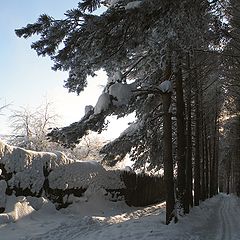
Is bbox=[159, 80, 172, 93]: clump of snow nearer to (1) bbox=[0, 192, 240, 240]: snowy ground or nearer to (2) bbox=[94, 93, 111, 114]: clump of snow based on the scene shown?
(2) bbox=[94, 93, 111, 114]: clump of snow

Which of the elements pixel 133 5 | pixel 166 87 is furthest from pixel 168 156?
pixel 133 5

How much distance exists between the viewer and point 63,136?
44.3 feet

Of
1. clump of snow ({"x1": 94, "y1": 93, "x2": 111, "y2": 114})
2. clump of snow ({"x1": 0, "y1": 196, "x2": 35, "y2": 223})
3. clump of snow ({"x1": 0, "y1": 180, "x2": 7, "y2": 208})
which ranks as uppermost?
Answer: clump of snow ({"x1": 94, "y1": 93, "x2": 111, "y2": 114})

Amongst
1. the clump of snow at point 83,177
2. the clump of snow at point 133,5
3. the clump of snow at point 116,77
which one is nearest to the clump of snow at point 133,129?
the clump of snow at point 83,177

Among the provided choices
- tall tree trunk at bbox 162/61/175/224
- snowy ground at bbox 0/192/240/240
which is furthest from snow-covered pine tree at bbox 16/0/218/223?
snowy ground at bbox 0/192/240/240

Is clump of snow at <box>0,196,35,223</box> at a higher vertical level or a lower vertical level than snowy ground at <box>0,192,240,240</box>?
higher

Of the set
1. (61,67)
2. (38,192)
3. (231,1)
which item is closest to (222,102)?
(231,1)

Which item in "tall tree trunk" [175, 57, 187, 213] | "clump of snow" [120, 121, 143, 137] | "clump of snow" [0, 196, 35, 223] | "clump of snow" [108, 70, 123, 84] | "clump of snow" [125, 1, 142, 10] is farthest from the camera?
"clump of snow" [120, 121, 143, 137]

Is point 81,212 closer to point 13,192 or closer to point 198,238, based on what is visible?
Result: point 13,192

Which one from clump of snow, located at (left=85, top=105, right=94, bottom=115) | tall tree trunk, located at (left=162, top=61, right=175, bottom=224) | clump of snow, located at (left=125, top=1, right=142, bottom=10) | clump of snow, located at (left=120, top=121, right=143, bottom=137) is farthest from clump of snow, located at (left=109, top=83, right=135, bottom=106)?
clump of snow, located at (left=120, top=121, right=143, bottom=137)

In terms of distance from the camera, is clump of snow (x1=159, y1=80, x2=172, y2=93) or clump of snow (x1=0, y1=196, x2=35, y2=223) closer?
clump of snow (x1=0, y1=196, x2=35, y2=223)

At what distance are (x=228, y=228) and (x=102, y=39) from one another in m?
10.0

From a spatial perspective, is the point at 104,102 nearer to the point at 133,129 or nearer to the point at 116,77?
the point at 116,77

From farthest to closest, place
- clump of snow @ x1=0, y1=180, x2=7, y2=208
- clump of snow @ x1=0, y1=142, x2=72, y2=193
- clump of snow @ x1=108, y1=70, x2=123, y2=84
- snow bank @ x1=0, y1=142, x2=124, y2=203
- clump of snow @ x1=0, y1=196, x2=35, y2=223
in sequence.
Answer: snow bank @ x1=0, y1=142, x2=124, y2=203 < clump of snow @ x1=0, y1=142, x2=72, y2=193 < clump of snow @ x1=0, y1=180, x2=7, y2=208 < clump of snow @ x1=0, y1=196, x2=35, y2=223 < clump of snow @ x1=108, y1=70, x2=123, y2=84
